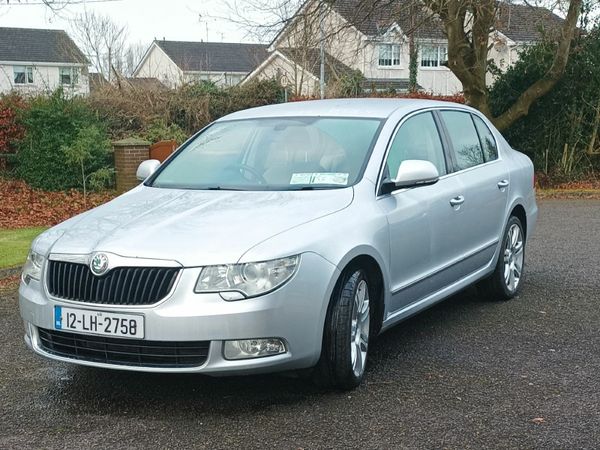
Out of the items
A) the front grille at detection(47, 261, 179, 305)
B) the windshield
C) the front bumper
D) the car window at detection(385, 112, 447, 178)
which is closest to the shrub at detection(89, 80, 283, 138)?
the windshield

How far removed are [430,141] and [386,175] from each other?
86 centimetres

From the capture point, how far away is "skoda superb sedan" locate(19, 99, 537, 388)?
4.11 meters

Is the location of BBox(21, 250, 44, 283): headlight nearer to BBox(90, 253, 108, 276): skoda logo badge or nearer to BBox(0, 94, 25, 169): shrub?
BBox(90, 253, 108, 276): skoda logo badge

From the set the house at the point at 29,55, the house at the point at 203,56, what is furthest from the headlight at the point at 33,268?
the house at the point at 203,56

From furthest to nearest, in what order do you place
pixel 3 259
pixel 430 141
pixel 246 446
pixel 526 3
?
pixel 526 3, pixel 3 259, pixel 430 141, pixel 246 446

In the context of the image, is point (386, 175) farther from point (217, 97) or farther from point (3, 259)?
point (217, 97)

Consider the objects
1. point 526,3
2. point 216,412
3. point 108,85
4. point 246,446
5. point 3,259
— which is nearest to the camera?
point 246,446

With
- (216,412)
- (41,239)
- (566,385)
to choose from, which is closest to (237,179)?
(41,239)

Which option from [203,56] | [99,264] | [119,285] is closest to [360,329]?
[119,285]

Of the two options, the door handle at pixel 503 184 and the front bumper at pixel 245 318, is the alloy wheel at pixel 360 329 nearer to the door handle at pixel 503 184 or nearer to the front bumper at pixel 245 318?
the front bumper at pixel 245 318

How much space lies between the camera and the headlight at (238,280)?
4074 millimetres

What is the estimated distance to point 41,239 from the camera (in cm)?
477

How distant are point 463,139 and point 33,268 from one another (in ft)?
11.6

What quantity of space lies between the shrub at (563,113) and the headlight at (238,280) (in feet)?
48.3
